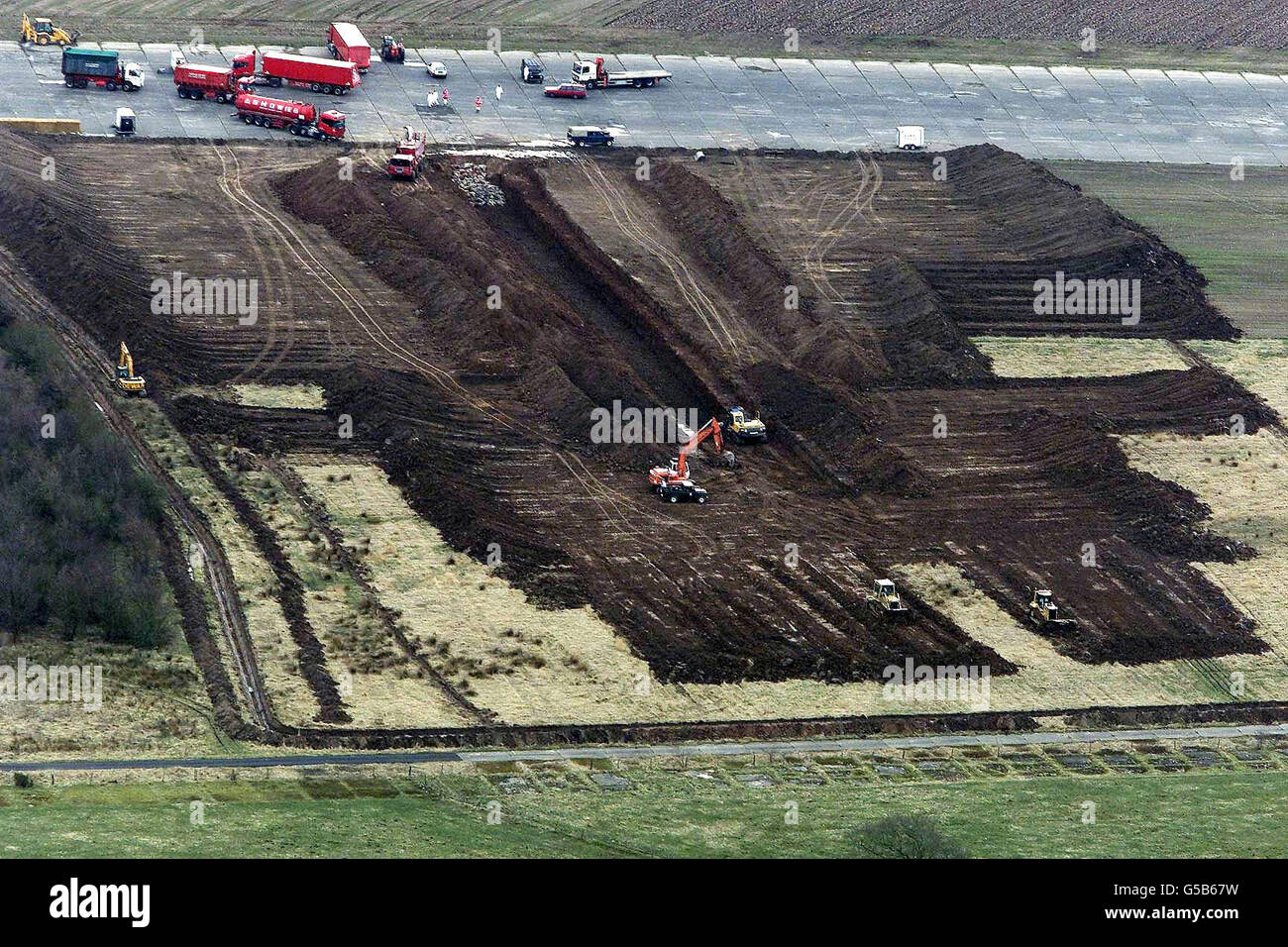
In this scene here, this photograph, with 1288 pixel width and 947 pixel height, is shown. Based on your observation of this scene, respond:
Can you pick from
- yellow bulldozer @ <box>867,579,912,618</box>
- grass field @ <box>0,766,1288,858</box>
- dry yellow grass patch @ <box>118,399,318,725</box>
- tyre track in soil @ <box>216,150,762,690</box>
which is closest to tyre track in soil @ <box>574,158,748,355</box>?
tyre track in soil @ <box>216,150,762,690</box>

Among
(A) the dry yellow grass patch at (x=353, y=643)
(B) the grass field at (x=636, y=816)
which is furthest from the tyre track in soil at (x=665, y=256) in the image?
(B) the grass field at (x=636, y=816)

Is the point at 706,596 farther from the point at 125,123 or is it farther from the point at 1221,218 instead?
the point at 1221,218

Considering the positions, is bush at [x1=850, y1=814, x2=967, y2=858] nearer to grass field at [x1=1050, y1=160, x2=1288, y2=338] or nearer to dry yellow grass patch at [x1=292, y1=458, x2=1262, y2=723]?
dry yellow grass patch at [x1=292, y1=458, x2=1262, y2=723]

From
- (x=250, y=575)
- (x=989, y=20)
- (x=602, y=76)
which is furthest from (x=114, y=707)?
(x=989, y=20)

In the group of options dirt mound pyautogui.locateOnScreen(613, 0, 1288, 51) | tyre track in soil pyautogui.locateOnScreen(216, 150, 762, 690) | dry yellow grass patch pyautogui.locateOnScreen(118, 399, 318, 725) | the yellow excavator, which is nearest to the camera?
dry yellow grass patch pyautogui.locateOnScreen(118, 399, 318, 725)

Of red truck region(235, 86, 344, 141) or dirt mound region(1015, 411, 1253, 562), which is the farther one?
red truck region(235, 86, 344, 141)

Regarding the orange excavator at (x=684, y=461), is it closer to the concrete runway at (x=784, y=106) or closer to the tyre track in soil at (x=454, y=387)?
the tyre track in soil at (x=454, y=387)
